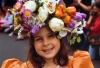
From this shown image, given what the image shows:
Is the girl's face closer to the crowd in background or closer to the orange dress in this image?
the orange dress

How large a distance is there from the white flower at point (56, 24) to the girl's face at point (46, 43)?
5 cm

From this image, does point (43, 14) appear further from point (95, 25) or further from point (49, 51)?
point (95, 25)

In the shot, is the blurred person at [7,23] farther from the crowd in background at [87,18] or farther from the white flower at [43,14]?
the white flower at [43,14]

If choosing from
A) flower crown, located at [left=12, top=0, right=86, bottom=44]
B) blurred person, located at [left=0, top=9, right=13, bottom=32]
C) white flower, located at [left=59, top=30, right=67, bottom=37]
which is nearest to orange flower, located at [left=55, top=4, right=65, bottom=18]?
flower crown, located at [left=12, top=0, right=86, bottom=44]

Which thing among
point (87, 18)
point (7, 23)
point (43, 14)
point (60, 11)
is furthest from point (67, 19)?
point (7, 23)

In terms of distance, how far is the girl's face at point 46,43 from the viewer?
2113 mm

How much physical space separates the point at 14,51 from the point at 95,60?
1.67m

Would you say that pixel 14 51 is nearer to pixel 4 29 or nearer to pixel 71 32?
pixel 4 29

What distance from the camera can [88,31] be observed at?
500cm

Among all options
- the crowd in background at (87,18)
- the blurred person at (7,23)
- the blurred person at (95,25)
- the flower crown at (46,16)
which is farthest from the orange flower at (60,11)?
the blurred person at (7,23)

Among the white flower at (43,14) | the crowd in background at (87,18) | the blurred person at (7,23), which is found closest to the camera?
the white flower at (43,14)

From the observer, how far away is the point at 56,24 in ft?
6.80

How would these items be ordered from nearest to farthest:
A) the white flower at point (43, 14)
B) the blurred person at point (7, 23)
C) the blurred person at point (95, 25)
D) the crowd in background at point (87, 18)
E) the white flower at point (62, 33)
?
the white flower at point (43, 14) < the white flower at point (62, 33) < the blurred person at point (95, 25) < the crowd in background at point (87, 18) < the blurred person at point (7, 23)

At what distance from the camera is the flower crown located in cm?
206
